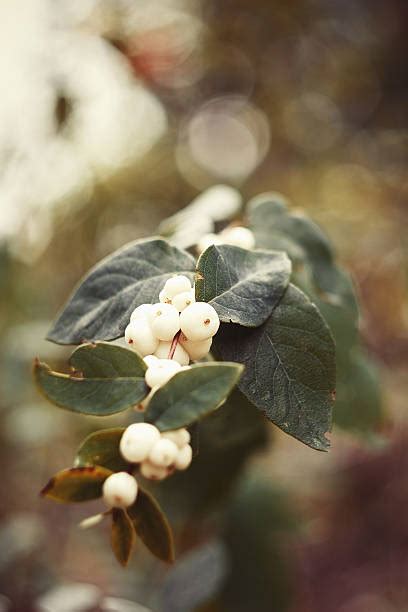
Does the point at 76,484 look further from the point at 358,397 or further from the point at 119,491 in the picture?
the point at 358,397

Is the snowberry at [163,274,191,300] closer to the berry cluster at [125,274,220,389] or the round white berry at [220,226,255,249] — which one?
the berry cluster at [125,274,220,389]

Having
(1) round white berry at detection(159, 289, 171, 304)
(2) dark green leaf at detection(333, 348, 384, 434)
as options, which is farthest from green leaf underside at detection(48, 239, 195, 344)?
(2) dark green leaf at detection(333, 348, 384, 434)

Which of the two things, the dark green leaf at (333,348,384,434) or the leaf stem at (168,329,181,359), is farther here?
the dark green leaf at (333,348,384,434)

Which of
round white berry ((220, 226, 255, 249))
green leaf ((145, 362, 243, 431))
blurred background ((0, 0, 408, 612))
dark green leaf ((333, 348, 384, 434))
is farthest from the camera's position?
blurred background ((0, 0, 408, 612))

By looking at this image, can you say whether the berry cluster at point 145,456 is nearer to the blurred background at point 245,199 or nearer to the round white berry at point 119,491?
the round white berry at point 119,491

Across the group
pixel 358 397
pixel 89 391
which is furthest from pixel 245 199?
pixel 89 391

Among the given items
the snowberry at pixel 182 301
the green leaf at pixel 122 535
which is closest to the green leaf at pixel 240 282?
the snowberry at pixel 182 301
